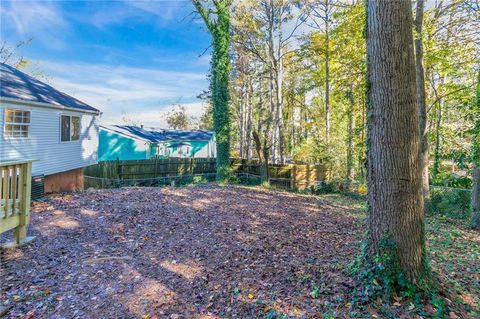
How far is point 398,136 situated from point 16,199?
5.50 metres

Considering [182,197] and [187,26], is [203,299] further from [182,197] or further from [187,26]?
[187,26]

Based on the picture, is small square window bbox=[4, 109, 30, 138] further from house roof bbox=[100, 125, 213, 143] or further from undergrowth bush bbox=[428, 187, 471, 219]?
undergrowth bush bbox=[428, 187, 471, 219]

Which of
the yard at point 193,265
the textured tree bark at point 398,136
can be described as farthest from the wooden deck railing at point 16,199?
the textured tree bark at point 398,136

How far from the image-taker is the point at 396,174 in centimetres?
288

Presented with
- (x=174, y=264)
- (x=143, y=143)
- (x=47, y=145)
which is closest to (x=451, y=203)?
(x=174, y=264)

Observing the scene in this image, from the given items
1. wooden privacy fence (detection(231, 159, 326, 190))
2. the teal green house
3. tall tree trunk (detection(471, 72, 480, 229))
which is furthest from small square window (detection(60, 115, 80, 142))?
tall tree trunk (detection(471, 72, 480, 229))

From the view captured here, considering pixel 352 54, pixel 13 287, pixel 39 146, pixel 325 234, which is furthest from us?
pixel 352 54

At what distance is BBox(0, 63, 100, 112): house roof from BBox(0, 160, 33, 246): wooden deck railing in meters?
6.01

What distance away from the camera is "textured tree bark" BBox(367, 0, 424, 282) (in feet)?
9.43

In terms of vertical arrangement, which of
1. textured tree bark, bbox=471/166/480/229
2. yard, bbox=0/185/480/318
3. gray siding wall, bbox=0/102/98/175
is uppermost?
gray siding wall, bbox=0/102/98/175

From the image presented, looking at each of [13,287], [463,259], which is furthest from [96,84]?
[463,259]

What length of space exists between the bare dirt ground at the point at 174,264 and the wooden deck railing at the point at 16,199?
1.16ft

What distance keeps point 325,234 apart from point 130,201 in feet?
16.3

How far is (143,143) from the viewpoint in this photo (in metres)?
22.6
